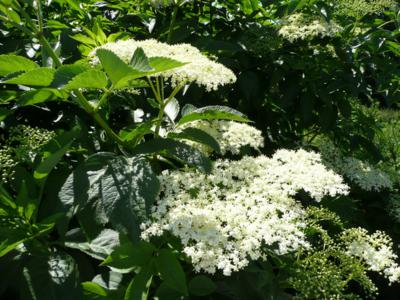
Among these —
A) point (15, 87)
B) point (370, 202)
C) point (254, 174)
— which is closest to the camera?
point (254, 174)

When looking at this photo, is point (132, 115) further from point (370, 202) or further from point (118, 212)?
point (370, 202)

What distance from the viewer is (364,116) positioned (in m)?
3.74

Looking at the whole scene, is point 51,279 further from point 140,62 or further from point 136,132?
point 140,62

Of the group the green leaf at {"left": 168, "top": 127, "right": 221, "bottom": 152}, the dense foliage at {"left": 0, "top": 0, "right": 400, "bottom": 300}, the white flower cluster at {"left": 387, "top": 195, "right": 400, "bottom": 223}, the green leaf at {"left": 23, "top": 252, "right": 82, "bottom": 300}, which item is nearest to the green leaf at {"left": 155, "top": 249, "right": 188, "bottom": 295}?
the dense foliage at {"left": 0, "top": 0, "right": 400, "bottom": 300}

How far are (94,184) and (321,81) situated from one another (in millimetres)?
2080

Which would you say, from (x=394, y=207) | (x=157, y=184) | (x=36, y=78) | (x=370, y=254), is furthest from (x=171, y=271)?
(x=394, y=207)

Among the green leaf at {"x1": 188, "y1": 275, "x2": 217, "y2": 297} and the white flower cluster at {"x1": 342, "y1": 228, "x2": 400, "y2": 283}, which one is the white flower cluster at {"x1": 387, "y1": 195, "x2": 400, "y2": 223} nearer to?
the white flower cluster at {"x1": 342, "y1": 228, "x2": 400, "y2": 283}

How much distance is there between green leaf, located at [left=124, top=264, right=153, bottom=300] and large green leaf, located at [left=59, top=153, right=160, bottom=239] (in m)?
0.23

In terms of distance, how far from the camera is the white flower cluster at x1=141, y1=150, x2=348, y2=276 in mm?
1789

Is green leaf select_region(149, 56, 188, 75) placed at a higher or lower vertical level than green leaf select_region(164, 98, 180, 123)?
higher

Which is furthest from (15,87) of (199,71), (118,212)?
(118,212)

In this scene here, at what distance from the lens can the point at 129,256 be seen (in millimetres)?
1771

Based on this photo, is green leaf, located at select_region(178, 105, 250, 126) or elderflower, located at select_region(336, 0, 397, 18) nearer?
green leaf, located at select_region(178, 105, 250, 126)

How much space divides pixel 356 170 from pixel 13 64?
2679 millimetres
